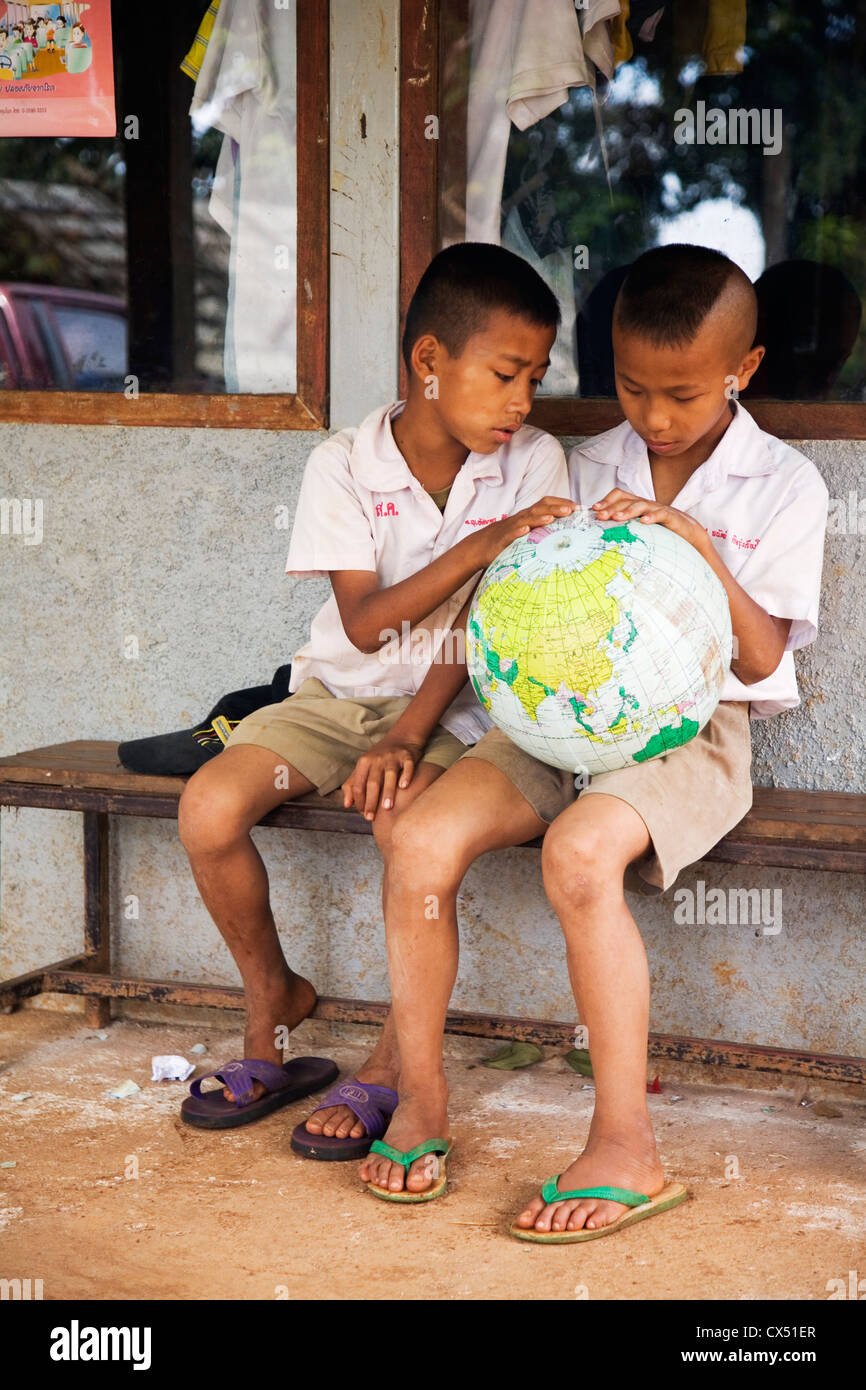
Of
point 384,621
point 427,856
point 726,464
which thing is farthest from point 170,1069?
point 726,464

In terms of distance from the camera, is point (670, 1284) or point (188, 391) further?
point (188, 391)

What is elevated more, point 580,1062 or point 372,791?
point 372,791

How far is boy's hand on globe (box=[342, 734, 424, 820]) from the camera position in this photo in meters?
3.02

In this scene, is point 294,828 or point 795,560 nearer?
point 795,560

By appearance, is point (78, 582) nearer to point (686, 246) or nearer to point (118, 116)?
point (118, 116)

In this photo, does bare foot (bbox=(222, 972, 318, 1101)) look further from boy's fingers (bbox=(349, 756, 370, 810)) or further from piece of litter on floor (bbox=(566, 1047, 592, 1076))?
piece of litter on floor (bbox=(566, 1047, 592, 1076))

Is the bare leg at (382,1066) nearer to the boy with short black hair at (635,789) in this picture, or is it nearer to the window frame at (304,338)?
the boy with short black hair at (635,789)

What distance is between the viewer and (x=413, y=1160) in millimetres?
2820

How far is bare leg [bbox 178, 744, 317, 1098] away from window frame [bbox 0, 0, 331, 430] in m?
0.99

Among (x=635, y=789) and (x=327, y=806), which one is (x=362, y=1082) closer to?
(x=327, y=806)

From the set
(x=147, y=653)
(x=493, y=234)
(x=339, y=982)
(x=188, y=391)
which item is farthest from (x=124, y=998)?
(x=493, y=234)

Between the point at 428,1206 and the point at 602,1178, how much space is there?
0.36m

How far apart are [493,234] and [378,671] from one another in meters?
1.14

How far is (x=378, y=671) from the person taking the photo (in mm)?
3422
